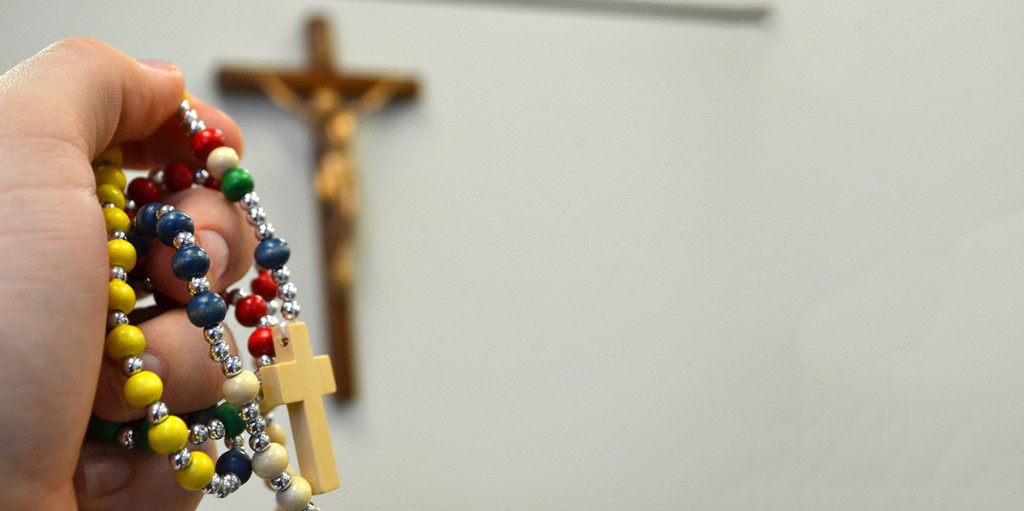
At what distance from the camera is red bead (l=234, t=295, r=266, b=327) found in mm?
554

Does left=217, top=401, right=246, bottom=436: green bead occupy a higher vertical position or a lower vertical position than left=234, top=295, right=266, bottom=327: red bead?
lower

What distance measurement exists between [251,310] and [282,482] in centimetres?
11

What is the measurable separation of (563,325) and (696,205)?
398mm

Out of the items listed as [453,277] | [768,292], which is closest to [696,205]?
[768,292]

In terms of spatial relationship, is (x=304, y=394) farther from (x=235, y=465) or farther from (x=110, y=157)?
(x=110, y=157)

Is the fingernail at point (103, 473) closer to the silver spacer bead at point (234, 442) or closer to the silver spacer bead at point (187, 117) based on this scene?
the silver spacer bead at point (234, 442)

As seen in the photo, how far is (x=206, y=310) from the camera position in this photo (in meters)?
0.49

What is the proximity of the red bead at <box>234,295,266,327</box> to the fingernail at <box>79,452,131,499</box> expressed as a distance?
100 millimetres

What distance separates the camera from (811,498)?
6.16 ft

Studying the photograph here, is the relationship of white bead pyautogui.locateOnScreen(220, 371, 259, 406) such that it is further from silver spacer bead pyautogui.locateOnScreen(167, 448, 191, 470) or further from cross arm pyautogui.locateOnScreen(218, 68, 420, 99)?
cross arm pyautogui.locateOnScreen(218, 68, 420, 99)

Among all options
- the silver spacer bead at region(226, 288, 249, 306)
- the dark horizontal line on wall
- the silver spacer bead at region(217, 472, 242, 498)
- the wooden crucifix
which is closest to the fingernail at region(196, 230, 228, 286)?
the silver spacer bead at region(226, 288, 249, 306)

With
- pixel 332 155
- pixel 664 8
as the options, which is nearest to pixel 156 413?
pixel 332 155

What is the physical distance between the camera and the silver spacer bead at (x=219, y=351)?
0.49 m

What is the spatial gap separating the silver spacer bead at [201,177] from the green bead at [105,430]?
0.16 meters
